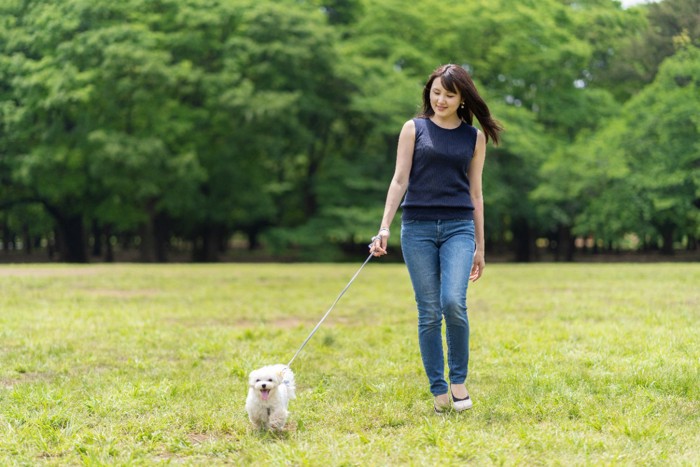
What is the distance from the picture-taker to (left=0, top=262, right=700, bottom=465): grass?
3771mm

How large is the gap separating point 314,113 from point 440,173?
25.9 m

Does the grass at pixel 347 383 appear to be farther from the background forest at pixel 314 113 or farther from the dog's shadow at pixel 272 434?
the background forest at pixel 314 113

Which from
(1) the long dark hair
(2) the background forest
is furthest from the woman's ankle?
(2) the background forest

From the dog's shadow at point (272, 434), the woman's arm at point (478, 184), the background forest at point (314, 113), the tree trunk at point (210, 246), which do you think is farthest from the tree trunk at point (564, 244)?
the dog's shadow at point (272, 434)

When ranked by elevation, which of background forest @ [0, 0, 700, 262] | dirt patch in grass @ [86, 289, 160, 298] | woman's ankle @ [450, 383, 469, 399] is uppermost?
background forest @ [0, 0, 700, 262]

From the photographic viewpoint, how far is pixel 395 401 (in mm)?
4781

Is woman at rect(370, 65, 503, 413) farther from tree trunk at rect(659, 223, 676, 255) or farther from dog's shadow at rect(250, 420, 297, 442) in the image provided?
tree trunk at rect(659, 223, 676, 255)

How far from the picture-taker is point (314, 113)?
97.8ft

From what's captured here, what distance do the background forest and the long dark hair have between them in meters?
18.1

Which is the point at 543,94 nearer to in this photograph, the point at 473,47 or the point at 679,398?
the point at 473,47

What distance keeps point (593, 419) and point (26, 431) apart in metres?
3.25

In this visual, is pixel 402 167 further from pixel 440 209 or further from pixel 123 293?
pixel 123 293

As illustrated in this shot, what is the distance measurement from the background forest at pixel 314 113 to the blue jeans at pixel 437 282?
18.6 meters

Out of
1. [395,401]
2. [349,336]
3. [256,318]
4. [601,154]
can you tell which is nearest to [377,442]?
[395,401]
